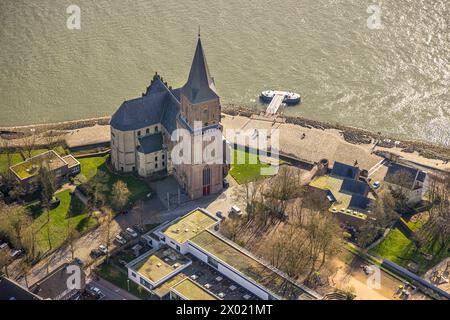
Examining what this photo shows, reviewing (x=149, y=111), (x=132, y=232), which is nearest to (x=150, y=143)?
(x=149, y=111)

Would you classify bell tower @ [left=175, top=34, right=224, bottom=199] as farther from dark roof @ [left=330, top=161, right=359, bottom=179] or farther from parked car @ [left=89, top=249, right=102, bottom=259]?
dark roof @ [left=330, top=161, right=359, bottom=179]

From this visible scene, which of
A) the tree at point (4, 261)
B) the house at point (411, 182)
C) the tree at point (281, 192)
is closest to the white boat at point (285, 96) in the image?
the tree at point (281, 192)

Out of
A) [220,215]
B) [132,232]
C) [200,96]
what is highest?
[200,96]

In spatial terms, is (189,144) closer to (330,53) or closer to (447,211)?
(447,211)

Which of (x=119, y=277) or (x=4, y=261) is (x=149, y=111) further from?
(x=4, y=261)

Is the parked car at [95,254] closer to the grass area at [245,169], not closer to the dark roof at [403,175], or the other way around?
the grass area at [245,169]
